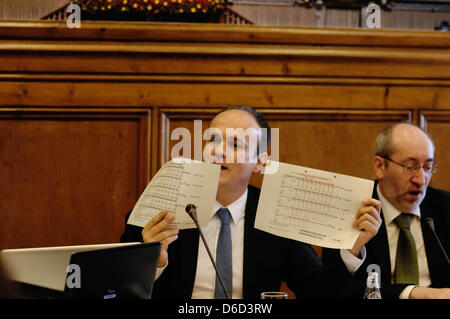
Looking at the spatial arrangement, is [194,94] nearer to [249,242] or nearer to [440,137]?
[249,242]

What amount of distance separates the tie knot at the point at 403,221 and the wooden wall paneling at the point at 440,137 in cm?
55

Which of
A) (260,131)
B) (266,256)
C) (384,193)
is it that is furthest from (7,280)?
(384,193)

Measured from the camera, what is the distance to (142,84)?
2.32 meters

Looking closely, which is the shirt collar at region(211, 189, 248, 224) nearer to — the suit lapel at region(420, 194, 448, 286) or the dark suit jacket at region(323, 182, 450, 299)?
the dark suit jacket at region(323, 182, 450, 299)

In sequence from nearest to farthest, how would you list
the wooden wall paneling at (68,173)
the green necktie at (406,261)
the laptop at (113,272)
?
the laptop at (113,272) → the green necktie at (406,261) → the wooden wall paneling at (68,173)

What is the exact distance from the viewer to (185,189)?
1515 mm

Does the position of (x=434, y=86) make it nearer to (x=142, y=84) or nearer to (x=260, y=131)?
(x=260, y=131)

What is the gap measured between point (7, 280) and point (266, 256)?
0.99 meters

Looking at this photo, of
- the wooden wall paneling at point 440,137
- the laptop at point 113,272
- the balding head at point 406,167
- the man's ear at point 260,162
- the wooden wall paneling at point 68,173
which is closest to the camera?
the laptop at point 113,272

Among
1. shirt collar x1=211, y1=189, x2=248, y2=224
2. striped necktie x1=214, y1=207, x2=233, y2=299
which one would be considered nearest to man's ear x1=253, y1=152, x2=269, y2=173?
shirt collar x1=211, y1=189, x2=248, y2=224

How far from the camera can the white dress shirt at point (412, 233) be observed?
1.84 meters

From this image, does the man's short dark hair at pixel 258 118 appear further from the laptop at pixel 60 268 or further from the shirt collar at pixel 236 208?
the laptop at pixel 60 268

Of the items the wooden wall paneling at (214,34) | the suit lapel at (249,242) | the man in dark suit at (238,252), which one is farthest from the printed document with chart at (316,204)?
the wooden wall paneling at (214,34)

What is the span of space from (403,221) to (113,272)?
125 cm
